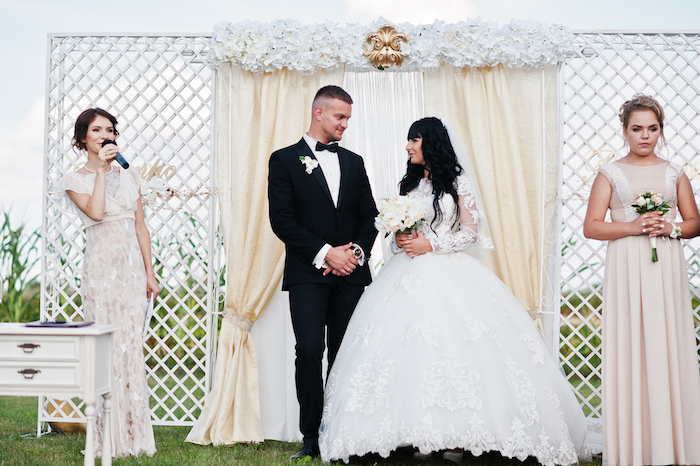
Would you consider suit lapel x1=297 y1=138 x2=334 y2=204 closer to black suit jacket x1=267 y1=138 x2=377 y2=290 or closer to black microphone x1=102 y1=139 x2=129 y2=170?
black suit jacket x1=267 y1=138 x2=377 y2=290

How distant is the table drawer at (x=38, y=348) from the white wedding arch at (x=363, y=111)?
1390mm

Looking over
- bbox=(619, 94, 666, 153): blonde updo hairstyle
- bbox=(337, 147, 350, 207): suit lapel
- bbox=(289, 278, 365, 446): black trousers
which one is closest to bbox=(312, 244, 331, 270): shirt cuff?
bbox=(289, 278, 365, 446): black trousers

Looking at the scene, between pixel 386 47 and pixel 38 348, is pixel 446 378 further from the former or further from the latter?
pixel 386 47

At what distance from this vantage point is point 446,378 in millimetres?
2801

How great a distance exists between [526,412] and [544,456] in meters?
0.20

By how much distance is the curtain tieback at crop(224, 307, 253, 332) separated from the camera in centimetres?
394

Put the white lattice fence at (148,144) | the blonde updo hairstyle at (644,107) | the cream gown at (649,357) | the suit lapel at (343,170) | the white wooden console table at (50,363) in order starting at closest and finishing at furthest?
the white wooden console table at (50,363) → the cream gown at (649,357) → the blonde updo hairstyle at (644,107) → the suit lapel at (343,170) → the white lattice fence at (148,144)

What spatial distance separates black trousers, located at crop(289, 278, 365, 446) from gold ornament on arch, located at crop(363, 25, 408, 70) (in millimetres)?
1458

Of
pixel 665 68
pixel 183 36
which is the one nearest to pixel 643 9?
pixel 665 68

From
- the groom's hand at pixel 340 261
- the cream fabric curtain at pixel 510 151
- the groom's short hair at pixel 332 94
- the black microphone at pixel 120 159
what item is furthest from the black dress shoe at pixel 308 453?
the groom's short hair at pixel 332 94

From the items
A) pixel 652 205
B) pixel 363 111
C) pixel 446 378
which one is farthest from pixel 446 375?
pixel 363 111

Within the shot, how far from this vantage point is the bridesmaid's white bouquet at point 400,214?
10.5 feet

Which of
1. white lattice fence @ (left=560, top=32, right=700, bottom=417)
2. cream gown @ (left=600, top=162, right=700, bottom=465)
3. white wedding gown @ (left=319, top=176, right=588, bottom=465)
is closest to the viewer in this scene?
white wedding gown @ (left=319, top=176, right=588, bottom=465)

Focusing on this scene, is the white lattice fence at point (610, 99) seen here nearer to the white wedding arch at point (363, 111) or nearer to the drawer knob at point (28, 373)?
the white wedding arch at point (363, 111)
